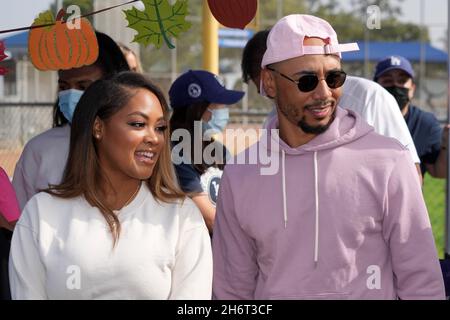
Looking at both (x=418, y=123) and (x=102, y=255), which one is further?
(x=418, y=123)

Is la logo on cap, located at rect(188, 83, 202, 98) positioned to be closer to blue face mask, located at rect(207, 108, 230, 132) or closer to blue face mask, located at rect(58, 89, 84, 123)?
blue face mask, located at rect(207, 108, 230, 132)

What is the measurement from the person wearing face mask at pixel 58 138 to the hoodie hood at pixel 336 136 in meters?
1.27

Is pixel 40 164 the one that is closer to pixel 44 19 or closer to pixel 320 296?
pixel 44 19

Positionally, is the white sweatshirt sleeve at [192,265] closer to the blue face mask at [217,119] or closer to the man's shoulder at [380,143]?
the man's shoulder at [380,143]

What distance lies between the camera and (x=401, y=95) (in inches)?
251

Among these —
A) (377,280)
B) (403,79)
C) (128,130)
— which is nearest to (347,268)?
(377,280)

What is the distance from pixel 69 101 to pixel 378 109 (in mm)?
1463

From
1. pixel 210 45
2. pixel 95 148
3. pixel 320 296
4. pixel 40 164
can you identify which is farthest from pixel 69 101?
pixel 210 45

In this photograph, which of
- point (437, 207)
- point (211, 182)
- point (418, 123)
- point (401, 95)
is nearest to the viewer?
point (211, 182)

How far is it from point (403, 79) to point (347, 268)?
3.59 metres

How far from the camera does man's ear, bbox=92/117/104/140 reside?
323 cm

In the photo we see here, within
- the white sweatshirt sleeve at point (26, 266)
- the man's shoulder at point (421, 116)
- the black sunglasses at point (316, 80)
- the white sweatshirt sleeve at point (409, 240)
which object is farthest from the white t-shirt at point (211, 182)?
the man's shoulder at point (421, 116)

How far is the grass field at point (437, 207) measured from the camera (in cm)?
998
